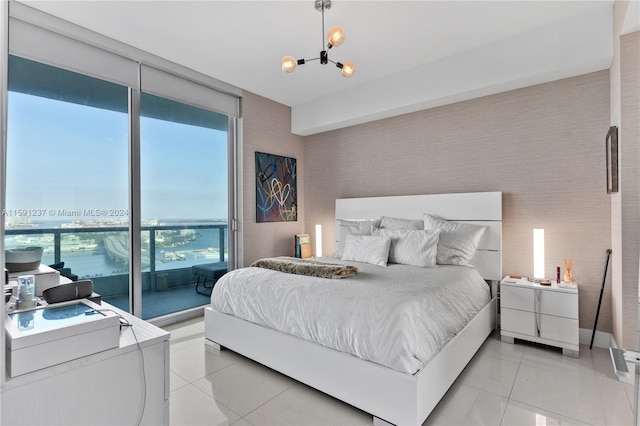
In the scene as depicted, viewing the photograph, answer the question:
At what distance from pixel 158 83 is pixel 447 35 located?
9.60 ft

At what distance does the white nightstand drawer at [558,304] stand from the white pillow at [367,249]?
4.45ft

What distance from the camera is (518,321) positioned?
9.47 feet

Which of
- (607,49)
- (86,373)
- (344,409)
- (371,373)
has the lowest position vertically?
(344,409)

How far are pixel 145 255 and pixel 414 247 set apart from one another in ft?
9.05

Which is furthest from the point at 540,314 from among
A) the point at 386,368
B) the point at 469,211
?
the point at 386,368

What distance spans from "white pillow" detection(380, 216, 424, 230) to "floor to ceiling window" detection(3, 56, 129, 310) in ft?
9.13

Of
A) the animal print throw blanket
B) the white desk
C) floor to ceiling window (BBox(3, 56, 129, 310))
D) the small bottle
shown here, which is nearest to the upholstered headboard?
the animal print throw blanket

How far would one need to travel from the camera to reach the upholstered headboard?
129 inches

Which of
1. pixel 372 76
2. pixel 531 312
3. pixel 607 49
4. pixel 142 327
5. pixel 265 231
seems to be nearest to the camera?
pixel 142 327

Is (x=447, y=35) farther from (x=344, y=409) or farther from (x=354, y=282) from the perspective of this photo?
(x=344, y=409)

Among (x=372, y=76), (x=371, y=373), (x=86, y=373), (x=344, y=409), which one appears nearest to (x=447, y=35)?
(x=372, y=76)

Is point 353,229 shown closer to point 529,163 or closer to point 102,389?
point 529,163

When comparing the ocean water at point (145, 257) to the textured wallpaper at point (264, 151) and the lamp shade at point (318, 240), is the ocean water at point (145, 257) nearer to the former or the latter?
the textured wallpaper at point (264, 151)

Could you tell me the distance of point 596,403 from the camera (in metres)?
2.02
